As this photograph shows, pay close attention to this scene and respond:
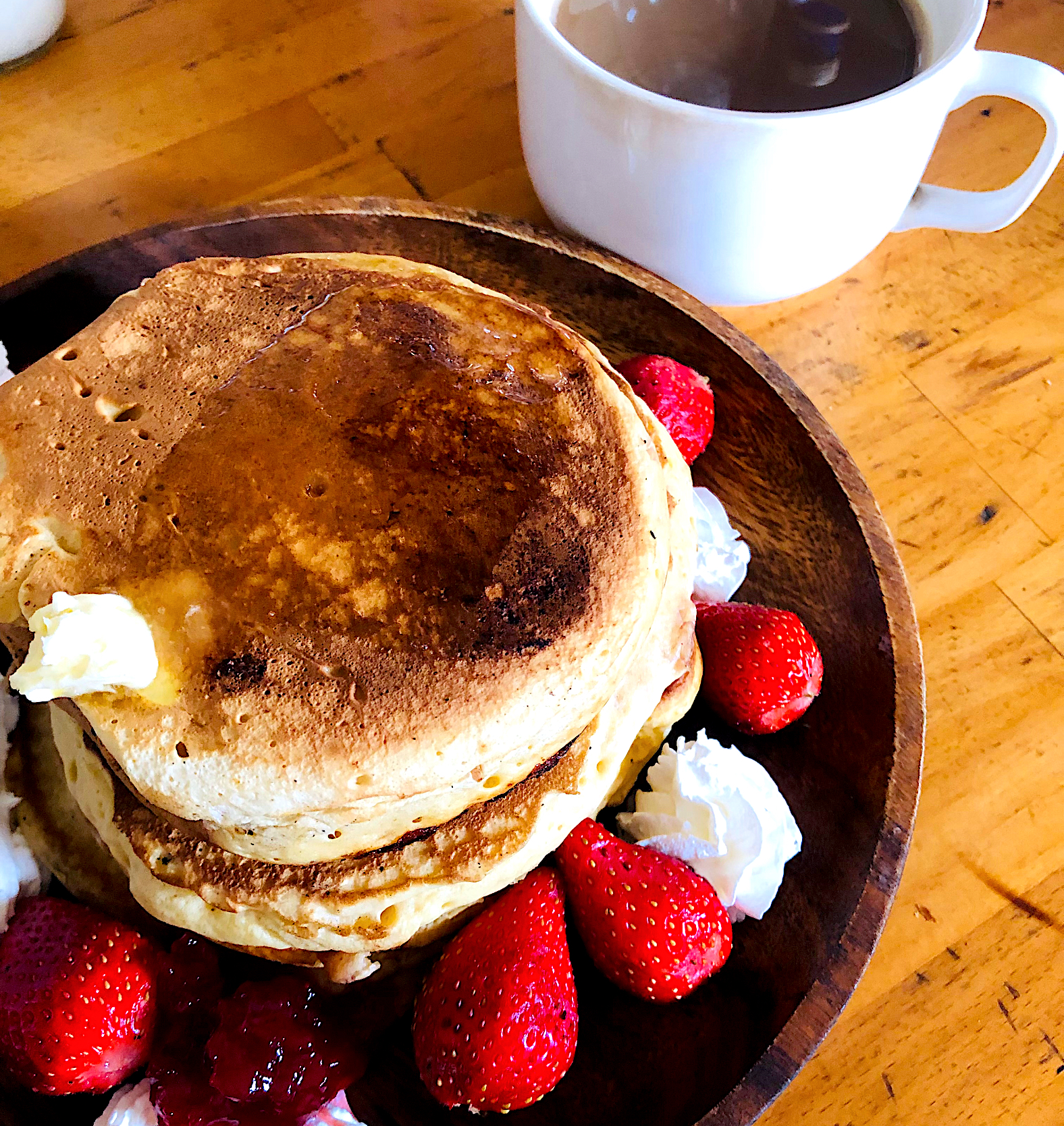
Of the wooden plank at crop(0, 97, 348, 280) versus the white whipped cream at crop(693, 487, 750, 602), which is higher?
the wooden plank at crop(0, 97, 348, 280)

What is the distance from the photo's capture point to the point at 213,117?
114 cm

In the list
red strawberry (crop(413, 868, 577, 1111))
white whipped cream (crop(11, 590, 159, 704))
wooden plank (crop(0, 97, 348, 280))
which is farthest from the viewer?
wooden plank (crop(0, 97, 348, 280))

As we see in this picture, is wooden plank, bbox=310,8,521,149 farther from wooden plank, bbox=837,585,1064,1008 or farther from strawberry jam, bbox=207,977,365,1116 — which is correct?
strawberry jam, bbox=207,977,365,1116

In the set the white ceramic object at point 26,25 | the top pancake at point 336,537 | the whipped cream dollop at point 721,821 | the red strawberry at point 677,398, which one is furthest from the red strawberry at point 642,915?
the white ceramic object at point 26,25

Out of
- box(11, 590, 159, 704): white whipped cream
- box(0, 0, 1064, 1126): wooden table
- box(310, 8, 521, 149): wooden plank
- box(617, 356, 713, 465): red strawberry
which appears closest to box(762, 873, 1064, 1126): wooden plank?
box(0, 0, 1064, 1126): wooden table

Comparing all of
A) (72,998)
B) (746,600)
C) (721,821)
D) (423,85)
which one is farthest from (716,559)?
(423,85)

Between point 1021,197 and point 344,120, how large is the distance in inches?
28.9

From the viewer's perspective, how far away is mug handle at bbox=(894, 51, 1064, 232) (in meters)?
0.81

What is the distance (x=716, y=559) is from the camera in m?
0.85

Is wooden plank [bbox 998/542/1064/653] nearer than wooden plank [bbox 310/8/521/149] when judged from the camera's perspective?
Yes

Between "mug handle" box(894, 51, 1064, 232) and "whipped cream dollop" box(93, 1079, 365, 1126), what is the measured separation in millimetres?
892

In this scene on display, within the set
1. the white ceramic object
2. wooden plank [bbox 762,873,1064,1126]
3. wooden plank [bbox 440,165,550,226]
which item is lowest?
wooden plank [bbox 762,873,1064,1126]

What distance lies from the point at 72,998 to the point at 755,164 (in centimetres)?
78

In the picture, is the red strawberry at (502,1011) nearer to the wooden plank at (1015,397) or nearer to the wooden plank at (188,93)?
the wooden plank at (1015,397)
